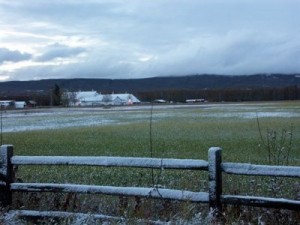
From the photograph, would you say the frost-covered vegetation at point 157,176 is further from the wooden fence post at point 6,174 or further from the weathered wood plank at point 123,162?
the weathered wood plank at point 123,162

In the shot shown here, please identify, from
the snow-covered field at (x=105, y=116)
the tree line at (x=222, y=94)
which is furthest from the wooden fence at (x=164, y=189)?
the tree line at (x=222, y=94)

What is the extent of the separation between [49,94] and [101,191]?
155195mm

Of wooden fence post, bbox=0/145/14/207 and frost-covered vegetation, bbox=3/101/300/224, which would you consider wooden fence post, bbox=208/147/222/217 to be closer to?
frost-covered vegetation, bbox=3/101/300/224

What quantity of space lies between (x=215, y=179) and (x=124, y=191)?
128cm

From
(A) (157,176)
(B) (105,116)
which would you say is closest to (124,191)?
(A) (157,176)

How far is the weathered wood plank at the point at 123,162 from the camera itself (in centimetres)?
731

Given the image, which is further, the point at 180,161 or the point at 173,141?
the point at 173,141

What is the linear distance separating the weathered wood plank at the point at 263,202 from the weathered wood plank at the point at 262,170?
0.32 metres

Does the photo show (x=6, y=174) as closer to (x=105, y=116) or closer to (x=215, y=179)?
(x=215, y=179)

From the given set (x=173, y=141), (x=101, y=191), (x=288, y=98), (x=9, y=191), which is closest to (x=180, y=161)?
(x=101, y=191)

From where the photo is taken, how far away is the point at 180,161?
738cm

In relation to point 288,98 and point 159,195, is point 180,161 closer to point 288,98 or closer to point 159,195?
point 159,195

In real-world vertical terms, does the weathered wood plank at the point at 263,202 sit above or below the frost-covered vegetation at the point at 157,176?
above

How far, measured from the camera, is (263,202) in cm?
699
